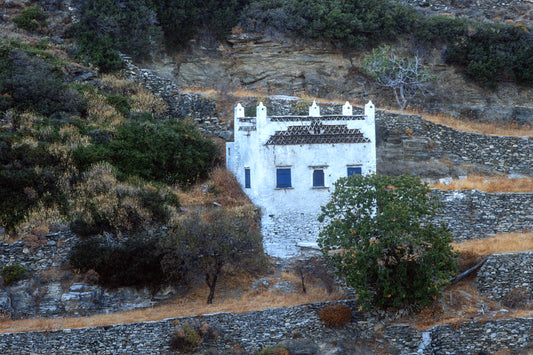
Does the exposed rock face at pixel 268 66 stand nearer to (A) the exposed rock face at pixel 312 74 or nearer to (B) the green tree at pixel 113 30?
(A) the exposed rock face at pixel 312 74

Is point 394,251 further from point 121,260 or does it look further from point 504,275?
point 121,260

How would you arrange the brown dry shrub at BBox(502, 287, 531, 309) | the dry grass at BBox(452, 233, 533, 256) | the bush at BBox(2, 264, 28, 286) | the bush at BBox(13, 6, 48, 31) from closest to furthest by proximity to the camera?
1. the brown dry shrub at BBox(502, 287, 531, 309)
2. the bush at BBox(2, 264, 28, 286)
3. the dry grass at BBox(452, 233, 533, 256)
4. the bush at BBox(13, 6, 48, 31)

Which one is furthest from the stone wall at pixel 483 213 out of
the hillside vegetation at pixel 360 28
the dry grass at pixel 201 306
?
the hillside vegetation at pixel 360 28

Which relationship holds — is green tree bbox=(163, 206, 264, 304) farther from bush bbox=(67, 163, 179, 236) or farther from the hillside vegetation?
the hillside vegetation

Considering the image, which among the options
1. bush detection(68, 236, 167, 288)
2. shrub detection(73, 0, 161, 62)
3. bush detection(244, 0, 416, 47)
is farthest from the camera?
bush detection(244, 0, 416, 47)

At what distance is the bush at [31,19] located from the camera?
39.6 metres

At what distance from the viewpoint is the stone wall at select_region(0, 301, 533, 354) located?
2181cm

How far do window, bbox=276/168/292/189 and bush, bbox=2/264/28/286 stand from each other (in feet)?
35.5

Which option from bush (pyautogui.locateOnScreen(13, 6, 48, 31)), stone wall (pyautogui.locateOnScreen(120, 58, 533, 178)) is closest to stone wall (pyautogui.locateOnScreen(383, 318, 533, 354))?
stone wall (pyautogui.locateOnScreen(120, 58, 533, 178))

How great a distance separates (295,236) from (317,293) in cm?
372

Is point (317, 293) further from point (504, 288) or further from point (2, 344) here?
point (2, 344)

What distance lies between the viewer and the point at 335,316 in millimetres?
23375

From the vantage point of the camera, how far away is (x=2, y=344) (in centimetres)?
2148

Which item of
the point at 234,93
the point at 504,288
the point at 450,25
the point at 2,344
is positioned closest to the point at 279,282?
the point at 504,288
